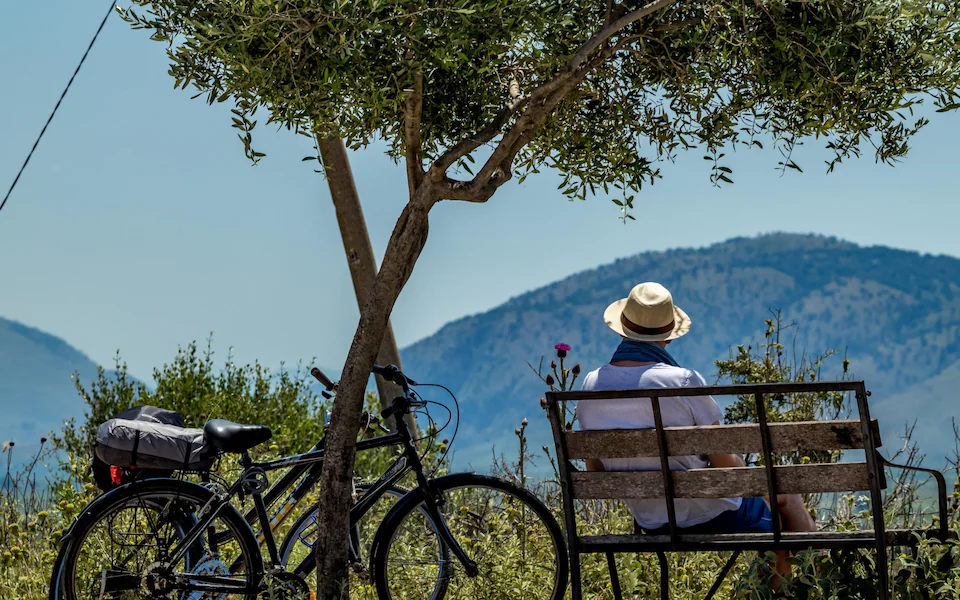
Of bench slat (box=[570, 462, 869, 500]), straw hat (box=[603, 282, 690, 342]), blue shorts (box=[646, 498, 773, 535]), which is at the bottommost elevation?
blue shorts (box=[646, 498, 773, 535])

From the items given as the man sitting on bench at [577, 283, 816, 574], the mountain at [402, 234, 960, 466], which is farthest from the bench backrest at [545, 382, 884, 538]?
the mountain at [402, 234, 960, 466]

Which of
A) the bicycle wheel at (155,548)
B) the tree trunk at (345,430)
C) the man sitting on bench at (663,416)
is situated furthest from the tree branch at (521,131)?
the bicycle wheel at (155,548)

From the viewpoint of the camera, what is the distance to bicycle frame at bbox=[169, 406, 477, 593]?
14.4 ft

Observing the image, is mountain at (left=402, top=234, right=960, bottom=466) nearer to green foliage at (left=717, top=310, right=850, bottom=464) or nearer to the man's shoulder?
green foliage at (left=717, top=310, right=850, bottom=464)

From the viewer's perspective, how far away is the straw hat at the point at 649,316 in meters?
4.11

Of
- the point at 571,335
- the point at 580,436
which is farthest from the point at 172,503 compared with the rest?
the point at 571,335

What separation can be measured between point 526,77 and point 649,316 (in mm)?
2196

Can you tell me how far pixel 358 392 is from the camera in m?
4.51

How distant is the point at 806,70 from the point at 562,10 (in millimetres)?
1235

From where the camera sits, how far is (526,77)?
18.8ft

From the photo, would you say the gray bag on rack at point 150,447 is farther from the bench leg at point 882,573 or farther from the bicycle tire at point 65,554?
the bench leg at point 882,573

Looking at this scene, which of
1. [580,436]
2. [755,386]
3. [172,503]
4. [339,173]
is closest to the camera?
[755,386]

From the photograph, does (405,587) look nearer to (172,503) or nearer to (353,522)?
(353,522)

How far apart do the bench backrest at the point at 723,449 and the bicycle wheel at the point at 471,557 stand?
60cm
